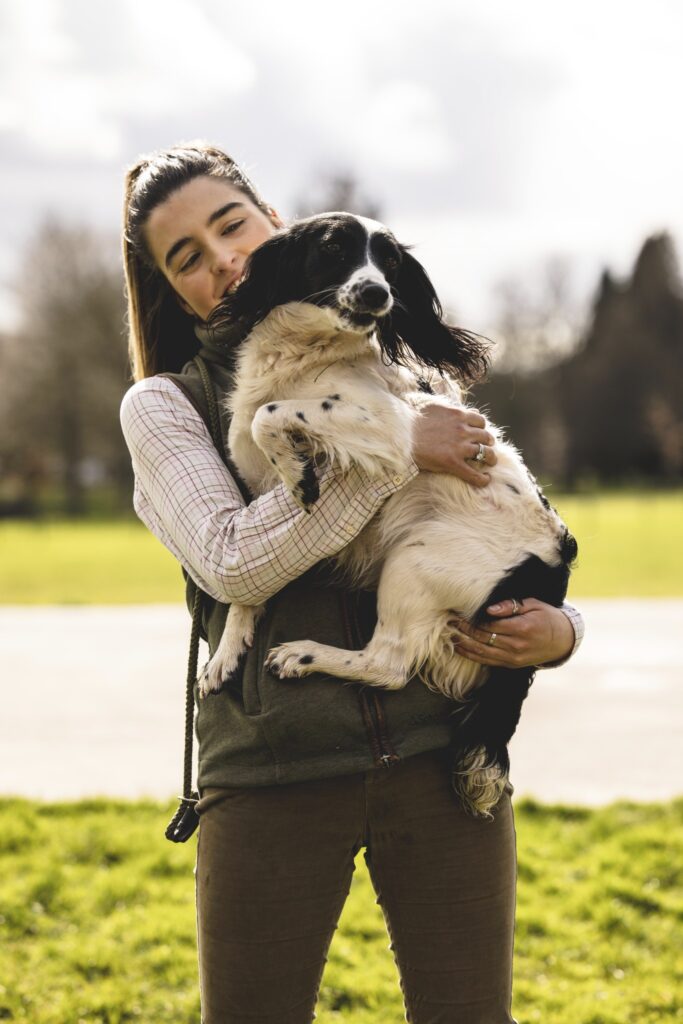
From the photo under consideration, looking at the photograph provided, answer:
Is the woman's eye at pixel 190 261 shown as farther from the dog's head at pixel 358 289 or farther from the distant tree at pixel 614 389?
the distant tree at pixel 614 389

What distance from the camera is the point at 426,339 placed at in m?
2.51

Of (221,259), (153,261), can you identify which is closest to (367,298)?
(221,259)

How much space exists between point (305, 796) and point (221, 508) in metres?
0.58

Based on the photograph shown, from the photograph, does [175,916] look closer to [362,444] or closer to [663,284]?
[362,444]

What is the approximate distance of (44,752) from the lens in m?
5.81

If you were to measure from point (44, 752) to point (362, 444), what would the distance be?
4.45 m

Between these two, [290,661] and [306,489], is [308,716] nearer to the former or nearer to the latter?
[290,661]

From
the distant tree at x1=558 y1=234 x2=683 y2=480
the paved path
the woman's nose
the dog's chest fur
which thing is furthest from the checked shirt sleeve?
the distant tree at x1=558 y1=234 x2=683 y2=480

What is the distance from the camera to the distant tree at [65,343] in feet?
121

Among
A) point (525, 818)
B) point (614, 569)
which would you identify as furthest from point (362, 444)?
point (614, 569)

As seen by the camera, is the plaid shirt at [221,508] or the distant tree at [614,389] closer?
the plaid shirt at [221,508]

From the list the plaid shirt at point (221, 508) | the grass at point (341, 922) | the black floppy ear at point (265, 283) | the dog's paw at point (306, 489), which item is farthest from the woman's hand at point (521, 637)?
the grass at point (341, 922)

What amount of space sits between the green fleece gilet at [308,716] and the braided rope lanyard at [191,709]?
0.10m

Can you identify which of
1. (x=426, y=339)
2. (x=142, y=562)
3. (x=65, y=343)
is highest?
(x=65, y=343)
